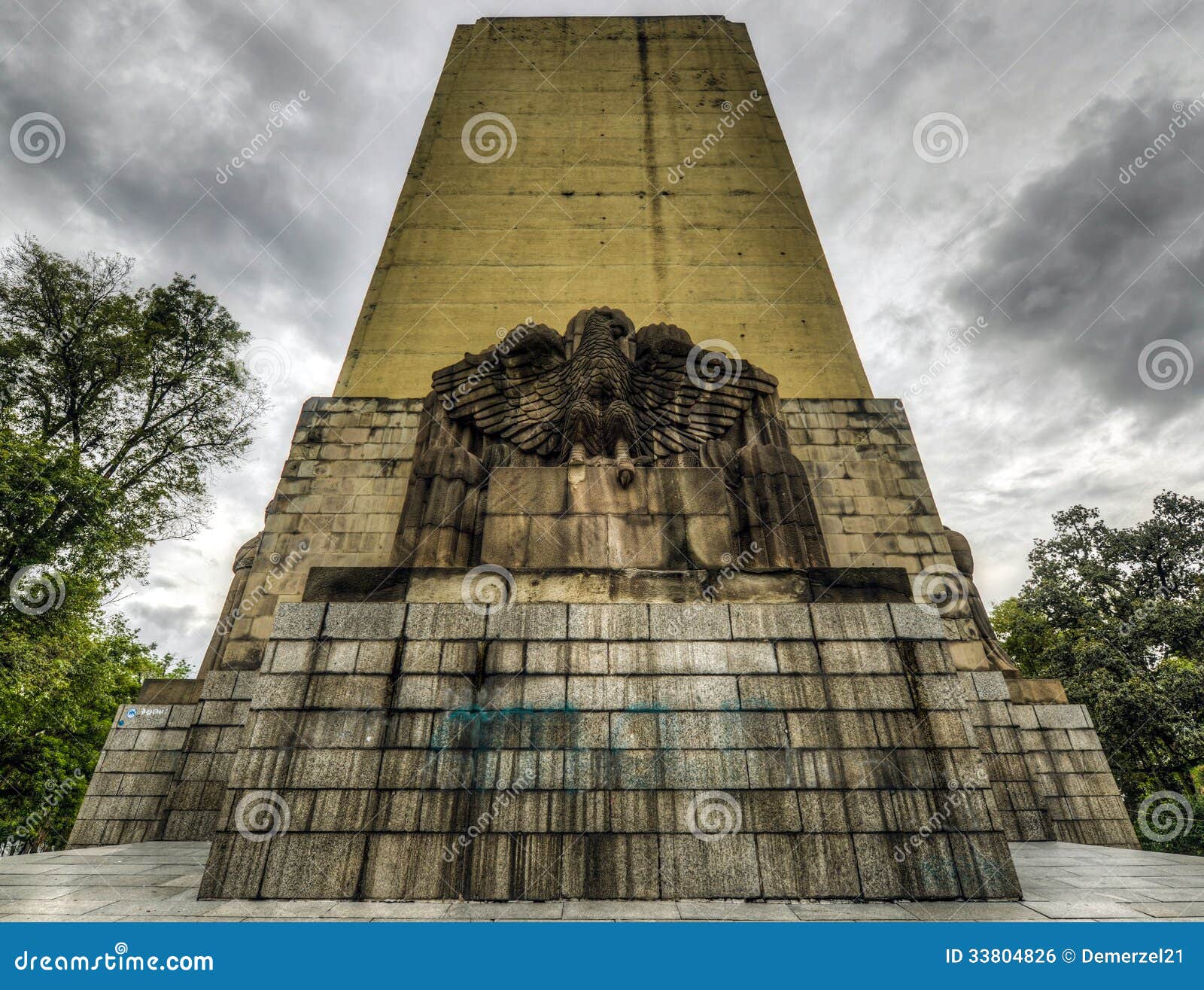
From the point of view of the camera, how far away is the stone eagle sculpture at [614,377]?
848 cm

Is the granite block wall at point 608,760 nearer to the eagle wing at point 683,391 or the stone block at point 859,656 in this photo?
the stone block at point 859,656

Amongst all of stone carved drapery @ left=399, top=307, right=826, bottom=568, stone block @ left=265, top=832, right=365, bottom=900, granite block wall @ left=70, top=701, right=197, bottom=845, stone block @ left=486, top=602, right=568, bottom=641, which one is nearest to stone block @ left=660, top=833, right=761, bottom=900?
Result: stone block @ left=486, top=602, right=568, bottom=641

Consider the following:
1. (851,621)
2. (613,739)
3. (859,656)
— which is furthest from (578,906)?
(851,621)

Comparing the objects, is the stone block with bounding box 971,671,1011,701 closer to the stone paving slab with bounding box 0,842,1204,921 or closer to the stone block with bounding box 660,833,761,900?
the stone paving slab with bounding box 0,842,1204,921

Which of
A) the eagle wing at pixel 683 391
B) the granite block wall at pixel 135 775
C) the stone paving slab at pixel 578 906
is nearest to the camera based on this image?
the stone paving slab at pixel 578 906

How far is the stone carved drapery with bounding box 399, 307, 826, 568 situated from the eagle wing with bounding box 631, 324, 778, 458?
0.06 ft

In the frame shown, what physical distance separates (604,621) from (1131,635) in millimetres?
19285

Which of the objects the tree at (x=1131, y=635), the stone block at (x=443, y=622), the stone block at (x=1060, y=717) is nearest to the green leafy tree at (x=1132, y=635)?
the tree at (x=1131, y=635)

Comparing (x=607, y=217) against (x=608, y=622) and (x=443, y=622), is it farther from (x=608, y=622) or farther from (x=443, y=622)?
(x=443, y=622)

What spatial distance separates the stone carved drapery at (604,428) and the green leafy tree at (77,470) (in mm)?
7778

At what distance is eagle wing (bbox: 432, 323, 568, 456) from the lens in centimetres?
892

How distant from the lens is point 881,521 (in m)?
10.0

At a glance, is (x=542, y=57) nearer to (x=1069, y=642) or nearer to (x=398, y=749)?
(x=398, y=749)

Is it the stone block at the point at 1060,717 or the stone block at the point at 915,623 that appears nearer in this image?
the stone block at the point at 915,623
